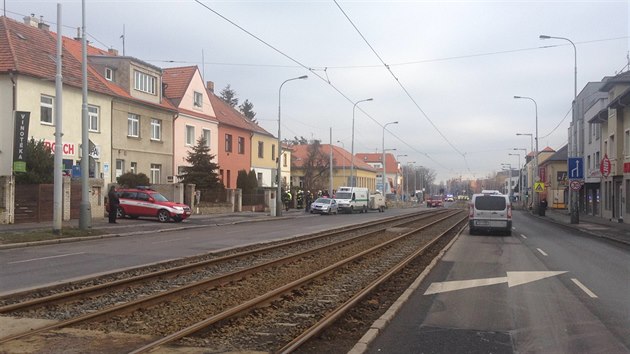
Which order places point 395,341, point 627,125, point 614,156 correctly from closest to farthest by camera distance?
point 395,341
point 627,125
point 614,156

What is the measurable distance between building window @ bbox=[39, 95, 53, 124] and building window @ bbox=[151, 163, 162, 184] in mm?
10189

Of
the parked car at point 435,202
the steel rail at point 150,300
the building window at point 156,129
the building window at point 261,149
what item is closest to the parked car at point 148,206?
the building window at point 156,129

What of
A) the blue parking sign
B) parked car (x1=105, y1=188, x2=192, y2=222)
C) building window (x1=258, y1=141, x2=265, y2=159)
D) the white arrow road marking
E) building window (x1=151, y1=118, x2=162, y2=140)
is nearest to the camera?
the white arrow road marking

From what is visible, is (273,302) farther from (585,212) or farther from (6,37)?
(585,212)

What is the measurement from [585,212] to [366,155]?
100434 mm

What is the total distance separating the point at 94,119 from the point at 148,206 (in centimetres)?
678

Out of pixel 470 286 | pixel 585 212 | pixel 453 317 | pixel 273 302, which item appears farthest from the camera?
pixel 585 212

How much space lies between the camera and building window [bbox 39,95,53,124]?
29391 millimetres

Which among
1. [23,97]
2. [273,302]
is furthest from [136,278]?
[23,97]

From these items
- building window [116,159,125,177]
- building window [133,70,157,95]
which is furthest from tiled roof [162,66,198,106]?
building window [116,159,125,177]

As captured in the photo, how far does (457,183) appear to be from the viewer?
199125 millimetres

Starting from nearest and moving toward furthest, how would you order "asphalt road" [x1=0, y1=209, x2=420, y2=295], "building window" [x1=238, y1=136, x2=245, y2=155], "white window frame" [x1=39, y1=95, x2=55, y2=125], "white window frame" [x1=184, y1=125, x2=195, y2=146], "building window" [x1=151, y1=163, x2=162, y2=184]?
"asphalt road" [x1=0, y1=209, x2=420, y2=295], "white window frame" [x1=39, y1=95, x2=55, y2=125], "building window" [x1=151, y1=163, x2=162, y2=184], "white window frame" [x1=184, y1=125, x2=195, y2=146], "building window" [x1=238, y1=136, x2=245, y2=155]

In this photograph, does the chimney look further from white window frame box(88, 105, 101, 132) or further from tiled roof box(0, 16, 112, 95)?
white window frame box(88, 105, 101, 132)

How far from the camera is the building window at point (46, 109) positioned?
96.4 feet
